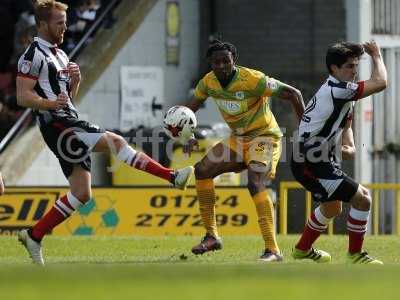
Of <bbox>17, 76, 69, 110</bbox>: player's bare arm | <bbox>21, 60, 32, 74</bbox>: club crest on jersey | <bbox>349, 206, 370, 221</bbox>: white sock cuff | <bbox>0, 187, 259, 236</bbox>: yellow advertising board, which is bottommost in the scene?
<bbox>0, 187, 259, 236</bbox>: yellow advertising board

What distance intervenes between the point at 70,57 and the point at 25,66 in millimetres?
10737

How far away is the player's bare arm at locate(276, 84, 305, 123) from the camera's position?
14771 millimetres

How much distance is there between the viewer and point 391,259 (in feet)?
49.0

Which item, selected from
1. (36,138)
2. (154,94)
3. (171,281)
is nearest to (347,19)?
(154,94)

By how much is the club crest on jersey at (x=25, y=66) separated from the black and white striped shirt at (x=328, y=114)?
246cm

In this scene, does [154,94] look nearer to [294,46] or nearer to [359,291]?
[294,46]

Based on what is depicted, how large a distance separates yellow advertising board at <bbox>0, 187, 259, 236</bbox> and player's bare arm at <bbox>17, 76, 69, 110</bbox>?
7035 millimetres

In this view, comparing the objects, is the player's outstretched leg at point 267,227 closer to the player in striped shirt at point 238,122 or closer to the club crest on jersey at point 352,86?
the player in striped shirt at point 238,122

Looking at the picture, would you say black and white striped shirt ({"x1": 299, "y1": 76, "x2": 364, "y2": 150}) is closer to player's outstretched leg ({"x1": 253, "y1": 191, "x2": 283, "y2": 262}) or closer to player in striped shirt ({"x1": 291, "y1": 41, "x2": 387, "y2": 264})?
player in striped shirt ({"x1": 291, "y1": 41, "x2": 387, "y2": 264})

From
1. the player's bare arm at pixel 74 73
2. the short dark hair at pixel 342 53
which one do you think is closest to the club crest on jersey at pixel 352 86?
the short dark hair at pixel 342 53

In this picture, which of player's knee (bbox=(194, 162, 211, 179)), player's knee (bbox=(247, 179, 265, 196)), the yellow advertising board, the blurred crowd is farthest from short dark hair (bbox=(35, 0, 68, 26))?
the blurred crowd

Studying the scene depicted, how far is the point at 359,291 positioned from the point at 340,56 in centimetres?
461

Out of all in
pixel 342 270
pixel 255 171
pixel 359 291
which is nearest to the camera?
pixel 359 291

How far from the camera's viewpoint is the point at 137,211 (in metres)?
20.9
